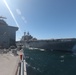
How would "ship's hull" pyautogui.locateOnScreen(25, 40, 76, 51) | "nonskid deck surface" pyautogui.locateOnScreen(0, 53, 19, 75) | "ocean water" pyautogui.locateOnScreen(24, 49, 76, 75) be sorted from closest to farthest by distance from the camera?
"nonskid deck surface" pyautogui.locateOnScreen(0, 53, 19, 75), "ocean water" pyautogui.locateOnScreen(24, 49, 76, 75), "ship's hull" pyautogui.locateOnScreen(25, 40, 76, 51)

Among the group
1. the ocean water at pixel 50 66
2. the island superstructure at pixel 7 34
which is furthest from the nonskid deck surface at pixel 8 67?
the island superstructure at pixel 7 34

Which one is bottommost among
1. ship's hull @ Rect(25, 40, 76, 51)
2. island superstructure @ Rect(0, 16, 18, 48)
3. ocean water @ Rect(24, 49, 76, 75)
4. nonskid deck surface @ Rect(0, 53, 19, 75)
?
ocean water @ Rect(24, 49, 76, 75)

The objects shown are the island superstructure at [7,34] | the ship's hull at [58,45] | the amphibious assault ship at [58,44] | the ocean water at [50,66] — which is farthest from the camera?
the ship's hull at [58,45]

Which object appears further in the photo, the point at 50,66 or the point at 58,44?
the point at 58,44

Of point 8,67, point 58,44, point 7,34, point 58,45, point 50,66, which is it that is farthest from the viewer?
point 58,45

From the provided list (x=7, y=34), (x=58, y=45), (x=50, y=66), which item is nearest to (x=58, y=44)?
(x=58, y=45)

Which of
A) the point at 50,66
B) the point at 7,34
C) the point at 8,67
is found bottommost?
the point at 50,66

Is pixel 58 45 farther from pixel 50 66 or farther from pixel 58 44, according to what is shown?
pixel 50 66

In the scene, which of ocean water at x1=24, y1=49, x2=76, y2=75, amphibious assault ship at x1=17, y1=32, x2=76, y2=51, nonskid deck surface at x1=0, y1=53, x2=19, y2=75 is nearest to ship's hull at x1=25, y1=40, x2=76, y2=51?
amphibious assault ship at x1=17, y1=32, x2=76, y2=51

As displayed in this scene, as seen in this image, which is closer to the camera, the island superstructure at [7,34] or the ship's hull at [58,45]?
the island superstructure at [7,34]

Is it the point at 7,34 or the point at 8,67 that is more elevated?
the point at 7,34

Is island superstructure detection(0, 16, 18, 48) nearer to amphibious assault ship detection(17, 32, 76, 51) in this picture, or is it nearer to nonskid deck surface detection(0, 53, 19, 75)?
amphibious assault ship detection(17, 32, 76, 51)

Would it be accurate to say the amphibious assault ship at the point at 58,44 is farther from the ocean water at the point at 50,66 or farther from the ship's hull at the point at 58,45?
the ocean water at the point at 50,66

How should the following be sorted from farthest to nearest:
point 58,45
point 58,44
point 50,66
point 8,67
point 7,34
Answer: point 58,45 → point 58,44 → point 7,34 → point 50,66 → point 8,67
